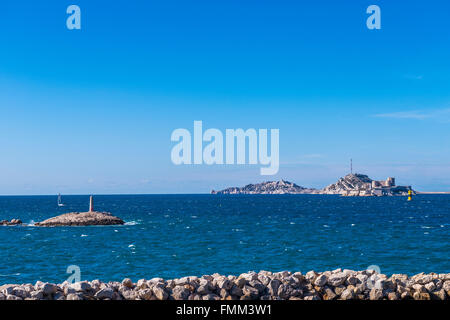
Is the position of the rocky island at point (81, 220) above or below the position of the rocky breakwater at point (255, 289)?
below

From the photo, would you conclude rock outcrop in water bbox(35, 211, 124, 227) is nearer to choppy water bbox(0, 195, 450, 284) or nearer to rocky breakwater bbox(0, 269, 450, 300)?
choppy water bbox(0, 195, 450, 284)

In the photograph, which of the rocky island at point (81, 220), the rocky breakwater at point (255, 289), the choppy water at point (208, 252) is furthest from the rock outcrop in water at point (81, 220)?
the rocky breakwater at point (255, 289)

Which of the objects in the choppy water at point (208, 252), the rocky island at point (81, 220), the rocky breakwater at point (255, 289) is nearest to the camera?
the rocky breakwater at point (255, 289)

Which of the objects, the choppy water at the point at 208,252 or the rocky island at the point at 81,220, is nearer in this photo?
the choppy water at the point at 208,252

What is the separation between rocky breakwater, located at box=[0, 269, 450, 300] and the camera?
14.1m

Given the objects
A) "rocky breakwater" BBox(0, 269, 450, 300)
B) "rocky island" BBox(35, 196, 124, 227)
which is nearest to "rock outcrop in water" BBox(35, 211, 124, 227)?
"rocky island" BBox(35, 196, 124, 227)

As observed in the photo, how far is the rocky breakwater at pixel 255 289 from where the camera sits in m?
14.1

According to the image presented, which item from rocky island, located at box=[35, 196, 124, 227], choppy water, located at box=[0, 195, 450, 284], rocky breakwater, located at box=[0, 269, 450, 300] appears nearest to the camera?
rocky breakwater, located at box=[0, 269, 450, 300]

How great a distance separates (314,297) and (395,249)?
36.0 metres

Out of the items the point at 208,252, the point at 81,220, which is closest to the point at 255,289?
the point at 208,252

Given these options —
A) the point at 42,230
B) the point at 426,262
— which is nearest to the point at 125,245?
the point at 42,230

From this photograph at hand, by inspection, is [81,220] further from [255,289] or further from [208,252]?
[255,289]

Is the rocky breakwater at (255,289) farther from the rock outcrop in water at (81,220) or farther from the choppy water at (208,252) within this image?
the rock outcrop in water at (81,220)

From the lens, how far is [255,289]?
47.5ft
